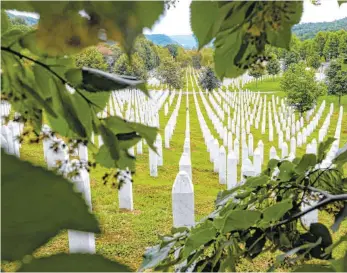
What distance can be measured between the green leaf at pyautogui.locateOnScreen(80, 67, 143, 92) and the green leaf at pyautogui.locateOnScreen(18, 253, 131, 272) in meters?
0.22

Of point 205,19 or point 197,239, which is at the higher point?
point 205,19

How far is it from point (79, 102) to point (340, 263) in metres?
0.34

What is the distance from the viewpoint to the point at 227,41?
0.54 metres

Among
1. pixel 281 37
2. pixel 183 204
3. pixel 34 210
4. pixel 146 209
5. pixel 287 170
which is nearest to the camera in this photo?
pixel 34 210

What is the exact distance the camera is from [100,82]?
400 millimetres

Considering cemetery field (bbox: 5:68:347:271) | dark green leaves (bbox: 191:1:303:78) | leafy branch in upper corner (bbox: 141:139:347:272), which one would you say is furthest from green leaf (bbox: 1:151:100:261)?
cemetery field (bbox: 5:68:347:271)

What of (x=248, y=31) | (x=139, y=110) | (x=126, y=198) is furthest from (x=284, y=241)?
(x=139, y=110)

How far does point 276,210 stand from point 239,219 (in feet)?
0.21

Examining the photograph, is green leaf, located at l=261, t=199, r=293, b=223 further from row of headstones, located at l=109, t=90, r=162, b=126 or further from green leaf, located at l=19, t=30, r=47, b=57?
row of headstones, located at l=109, t=90, r=162, b=126

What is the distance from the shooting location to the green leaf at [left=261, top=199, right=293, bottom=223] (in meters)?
0.65

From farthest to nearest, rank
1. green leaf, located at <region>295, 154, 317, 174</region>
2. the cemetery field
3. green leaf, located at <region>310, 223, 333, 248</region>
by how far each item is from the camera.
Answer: the cemetery field
green leaf, located at <region>295, 154, 317, 174</region>
green leaf, located at <region>310, 223, 333, 248</region>

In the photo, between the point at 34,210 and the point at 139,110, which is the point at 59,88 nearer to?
the point at 34,210

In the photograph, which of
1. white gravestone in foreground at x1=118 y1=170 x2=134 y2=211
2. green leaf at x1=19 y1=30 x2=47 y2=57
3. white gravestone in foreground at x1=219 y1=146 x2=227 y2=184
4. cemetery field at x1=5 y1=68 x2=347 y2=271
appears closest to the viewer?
green leaf at x1=19 y1=30 x2=47 y2=57

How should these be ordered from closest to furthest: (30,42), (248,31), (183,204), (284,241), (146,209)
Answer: (30,42), (248,31), (284,241), (183,204), (146,209)
